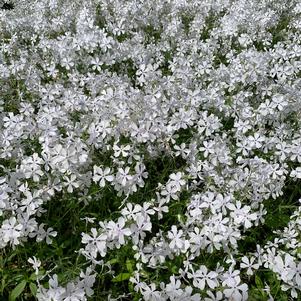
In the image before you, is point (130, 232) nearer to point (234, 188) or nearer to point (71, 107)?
point (234, 188)

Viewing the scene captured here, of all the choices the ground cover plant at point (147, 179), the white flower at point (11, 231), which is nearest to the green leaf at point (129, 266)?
the ground cover plant at point (147, 179)

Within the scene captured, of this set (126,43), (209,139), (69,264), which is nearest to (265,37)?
(126,43)

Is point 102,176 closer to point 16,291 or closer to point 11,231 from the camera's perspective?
point 11,231

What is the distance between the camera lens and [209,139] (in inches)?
140

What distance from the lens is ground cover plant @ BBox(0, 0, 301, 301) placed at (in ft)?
7.91

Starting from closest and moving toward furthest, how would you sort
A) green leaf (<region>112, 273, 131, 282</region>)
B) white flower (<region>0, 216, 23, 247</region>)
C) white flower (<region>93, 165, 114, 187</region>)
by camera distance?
white flower (<region>0, 216, 23, 247</region>) → green leaf (<region>112, 273, 131, 282</region>) → white flower (<region>93, 165, 114, 187</region>)

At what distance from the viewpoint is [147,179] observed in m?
3.31

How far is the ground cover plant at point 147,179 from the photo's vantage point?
2412 millimetres

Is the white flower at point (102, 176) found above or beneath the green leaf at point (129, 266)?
above

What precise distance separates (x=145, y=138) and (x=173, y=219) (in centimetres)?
54

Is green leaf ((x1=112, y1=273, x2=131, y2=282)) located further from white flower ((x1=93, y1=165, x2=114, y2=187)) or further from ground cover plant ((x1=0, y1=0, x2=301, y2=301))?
white flower ((x1=93, y1=165, x2=114, y2=187))

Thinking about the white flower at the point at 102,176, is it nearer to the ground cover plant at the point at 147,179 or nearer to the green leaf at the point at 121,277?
the ground cover plant at the point at 147,179

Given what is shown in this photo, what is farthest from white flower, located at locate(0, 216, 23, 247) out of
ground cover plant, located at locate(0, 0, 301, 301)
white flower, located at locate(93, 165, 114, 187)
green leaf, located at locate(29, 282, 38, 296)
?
white flower, located at locate(93, 165, 114, 187)

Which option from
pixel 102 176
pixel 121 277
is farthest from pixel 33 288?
pixel 102 176
